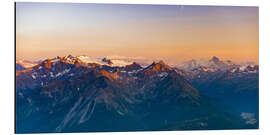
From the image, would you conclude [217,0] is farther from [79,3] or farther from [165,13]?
[79,3]

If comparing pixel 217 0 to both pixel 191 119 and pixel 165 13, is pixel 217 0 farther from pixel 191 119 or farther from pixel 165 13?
pixel 191 119

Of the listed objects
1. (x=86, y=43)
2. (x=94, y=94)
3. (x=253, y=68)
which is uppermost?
(x=86, y=43)

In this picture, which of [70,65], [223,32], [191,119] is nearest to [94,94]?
[70,65]
